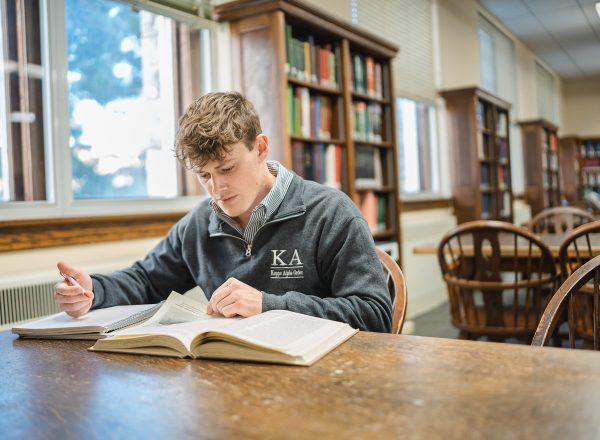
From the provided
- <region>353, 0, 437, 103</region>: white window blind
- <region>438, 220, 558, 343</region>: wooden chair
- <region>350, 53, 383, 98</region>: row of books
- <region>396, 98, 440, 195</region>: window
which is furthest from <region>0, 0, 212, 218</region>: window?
<region>396, 98, 440, 195</region>: window

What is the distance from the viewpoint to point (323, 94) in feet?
11.5

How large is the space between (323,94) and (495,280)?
1663 millimetres

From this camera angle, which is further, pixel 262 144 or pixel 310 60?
pixel 310 60

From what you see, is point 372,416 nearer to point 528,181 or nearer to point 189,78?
point 189,78

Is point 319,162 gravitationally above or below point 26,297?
above

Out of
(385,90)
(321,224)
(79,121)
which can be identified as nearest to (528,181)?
(385,90)

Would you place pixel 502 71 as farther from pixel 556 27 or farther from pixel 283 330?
pixel 283 330

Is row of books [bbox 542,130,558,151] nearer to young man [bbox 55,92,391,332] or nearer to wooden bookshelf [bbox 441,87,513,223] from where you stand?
wooden bookshelf [bbox 441,87,513,223]

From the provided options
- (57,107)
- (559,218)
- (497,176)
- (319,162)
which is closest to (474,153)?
(497,176)

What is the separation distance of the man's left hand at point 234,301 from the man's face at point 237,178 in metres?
0.30

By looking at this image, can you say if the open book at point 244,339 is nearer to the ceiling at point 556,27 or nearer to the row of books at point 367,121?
the row of books at point 367,121

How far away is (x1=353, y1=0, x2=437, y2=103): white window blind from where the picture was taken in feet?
15.5

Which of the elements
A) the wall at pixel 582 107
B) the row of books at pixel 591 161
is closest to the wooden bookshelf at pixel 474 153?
the row of books at pixel 591 161

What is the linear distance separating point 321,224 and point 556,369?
0.67 metres
